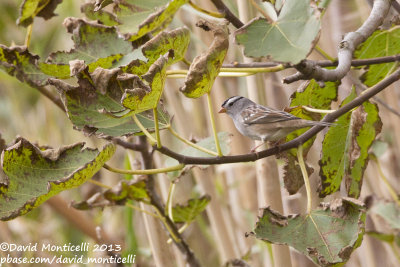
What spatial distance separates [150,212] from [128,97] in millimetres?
392

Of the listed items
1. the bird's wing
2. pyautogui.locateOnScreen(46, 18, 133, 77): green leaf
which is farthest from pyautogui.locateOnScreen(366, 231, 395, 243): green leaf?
pyautogui.locateOnScreen(46, 18, 133, 77): green leaf

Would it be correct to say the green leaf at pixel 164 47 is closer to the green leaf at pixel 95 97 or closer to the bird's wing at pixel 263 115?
the green leaf at pixel 95 97

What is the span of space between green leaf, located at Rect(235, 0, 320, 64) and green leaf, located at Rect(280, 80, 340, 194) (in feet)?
0.60

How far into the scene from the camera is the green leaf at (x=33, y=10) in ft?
2.20

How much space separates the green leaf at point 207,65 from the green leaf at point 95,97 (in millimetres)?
52

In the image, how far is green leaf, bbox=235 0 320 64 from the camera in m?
0.45

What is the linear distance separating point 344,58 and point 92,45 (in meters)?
0.31

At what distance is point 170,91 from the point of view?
3.66 ft

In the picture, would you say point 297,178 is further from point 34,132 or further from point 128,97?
point 34,132

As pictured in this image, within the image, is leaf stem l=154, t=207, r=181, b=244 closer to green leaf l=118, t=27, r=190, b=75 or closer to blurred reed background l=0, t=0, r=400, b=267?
blurred reed background l=0, t=0, r=400, b=267

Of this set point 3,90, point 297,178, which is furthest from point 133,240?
point 3,90

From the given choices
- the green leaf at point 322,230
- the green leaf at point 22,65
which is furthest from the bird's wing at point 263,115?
the green leaf at point 22,65

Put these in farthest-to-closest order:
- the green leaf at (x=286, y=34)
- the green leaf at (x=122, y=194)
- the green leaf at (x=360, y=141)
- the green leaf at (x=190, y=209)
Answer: the green leaf at (x=190, y=209)
the green leaf at (x=122, y=194)
the green leaf at (x=360, y=141)
the green leaf at (x=286, y=34)

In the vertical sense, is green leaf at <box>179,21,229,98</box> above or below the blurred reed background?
above
